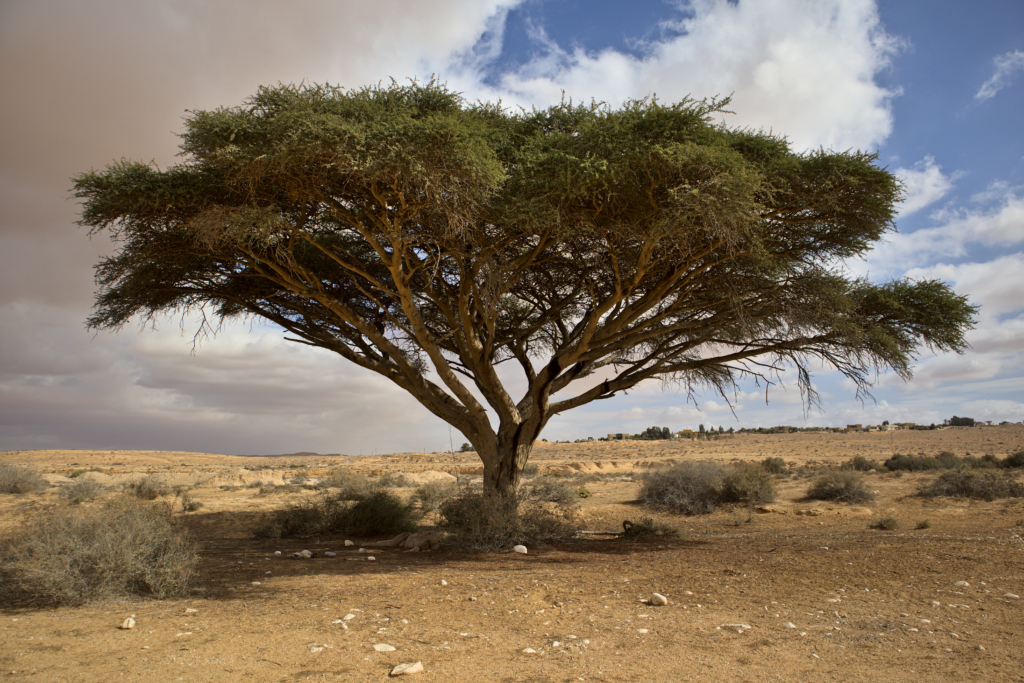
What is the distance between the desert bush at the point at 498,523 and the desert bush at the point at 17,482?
51.8 ft

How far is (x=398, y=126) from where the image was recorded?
26.8 ft

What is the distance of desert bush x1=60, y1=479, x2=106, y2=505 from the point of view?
1659 centimetres

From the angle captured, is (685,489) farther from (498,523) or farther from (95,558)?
(95,558)

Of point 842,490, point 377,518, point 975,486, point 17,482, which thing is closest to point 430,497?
point 377,518

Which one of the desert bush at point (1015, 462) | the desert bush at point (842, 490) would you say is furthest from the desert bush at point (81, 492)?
the desert bush at point (1015, 462)

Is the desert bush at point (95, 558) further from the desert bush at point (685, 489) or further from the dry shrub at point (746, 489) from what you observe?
the dry shrub at point (746, 489)

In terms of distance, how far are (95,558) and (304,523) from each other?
21.4 feet

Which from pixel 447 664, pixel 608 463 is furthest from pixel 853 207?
pixel 608 463

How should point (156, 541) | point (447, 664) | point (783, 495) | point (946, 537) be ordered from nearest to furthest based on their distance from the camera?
point (447, 664) < point (156, 541) < point (946, 537) < point (783, 495)

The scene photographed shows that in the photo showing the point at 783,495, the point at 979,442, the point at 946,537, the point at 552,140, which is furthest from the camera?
the point at 979,442

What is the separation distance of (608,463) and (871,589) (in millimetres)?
31668

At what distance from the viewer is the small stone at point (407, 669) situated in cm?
461

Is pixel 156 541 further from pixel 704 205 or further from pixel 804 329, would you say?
pixel 804 329

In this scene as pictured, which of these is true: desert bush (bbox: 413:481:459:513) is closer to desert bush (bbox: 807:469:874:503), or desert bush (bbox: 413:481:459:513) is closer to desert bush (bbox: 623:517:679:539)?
desert bush (bbox: 623:517:679:539)
